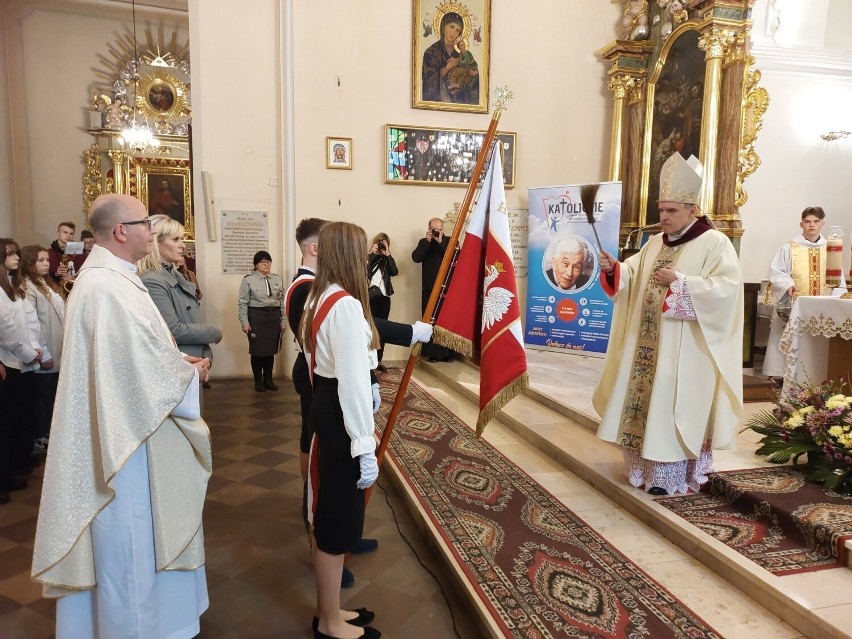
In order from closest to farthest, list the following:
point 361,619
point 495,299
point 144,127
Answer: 1. point 361,619
2. point 495,299
3. point 144,127

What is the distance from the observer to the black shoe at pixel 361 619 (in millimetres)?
2270

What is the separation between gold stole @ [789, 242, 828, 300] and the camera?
5.55 meters

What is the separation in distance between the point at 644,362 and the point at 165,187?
943 cm

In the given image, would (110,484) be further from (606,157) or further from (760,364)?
(606,157)

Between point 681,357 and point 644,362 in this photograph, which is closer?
point 681,357

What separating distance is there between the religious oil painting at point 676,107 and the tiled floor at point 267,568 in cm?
519

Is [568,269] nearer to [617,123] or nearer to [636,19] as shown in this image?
[617,123]

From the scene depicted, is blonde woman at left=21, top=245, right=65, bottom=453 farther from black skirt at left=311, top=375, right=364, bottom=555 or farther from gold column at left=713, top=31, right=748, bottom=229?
gold column at left=713, top=31, right=748, bottom=229

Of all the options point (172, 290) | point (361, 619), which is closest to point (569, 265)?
point (172, 290)

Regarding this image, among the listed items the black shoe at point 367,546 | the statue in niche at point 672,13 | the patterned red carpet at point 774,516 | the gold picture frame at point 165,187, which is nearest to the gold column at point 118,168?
the gold picture frame at point 165,187

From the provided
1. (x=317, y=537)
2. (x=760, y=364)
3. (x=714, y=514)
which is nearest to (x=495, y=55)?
(x=760, y=364)

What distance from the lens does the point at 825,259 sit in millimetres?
5520

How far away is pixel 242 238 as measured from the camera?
21.9 feet

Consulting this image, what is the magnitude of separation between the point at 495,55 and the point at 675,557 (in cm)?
649
